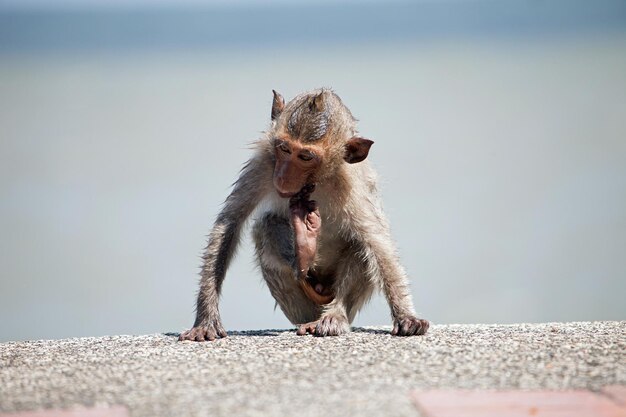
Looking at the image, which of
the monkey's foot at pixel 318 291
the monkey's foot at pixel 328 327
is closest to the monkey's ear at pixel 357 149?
the monkey's foot at pixel 318 291

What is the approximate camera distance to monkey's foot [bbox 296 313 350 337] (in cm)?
601

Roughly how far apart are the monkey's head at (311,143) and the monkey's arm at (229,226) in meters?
0.23

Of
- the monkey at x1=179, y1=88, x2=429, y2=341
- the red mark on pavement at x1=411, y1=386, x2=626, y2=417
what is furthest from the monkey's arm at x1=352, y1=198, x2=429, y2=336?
the red mark on pavement at x1=411, y1=386, x2=626, y2=417

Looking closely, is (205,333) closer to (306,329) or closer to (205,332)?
(205,332)

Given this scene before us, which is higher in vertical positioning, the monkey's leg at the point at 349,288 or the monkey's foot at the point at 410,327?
the monkey's leg at the point at 349,288

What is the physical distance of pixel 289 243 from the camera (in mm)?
6676

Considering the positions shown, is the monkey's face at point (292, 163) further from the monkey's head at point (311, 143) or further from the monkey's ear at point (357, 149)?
the monkey's ear at point (357, 149)

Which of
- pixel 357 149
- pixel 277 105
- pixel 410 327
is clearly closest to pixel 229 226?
pixel 277 105

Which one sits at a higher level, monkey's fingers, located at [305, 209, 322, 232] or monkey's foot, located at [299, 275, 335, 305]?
monkey's fingers, located at [305, 209, 322, 232]

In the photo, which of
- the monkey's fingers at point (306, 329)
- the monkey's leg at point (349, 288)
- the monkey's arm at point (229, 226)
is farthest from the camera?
the monkey's leg at point (349, 288)

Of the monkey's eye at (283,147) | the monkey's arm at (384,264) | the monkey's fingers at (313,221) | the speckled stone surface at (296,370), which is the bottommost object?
Answer: the speckled stone surface at (296,370)

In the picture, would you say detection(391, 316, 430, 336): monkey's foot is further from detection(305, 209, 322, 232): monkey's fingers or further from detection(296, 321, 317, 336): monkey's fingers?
detection(305, 209, 322, 232): monkey's fingers

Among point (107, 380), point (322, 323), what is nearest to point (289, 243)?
point (322, 323)

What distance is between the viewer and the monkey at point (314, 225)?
20.3 ft
